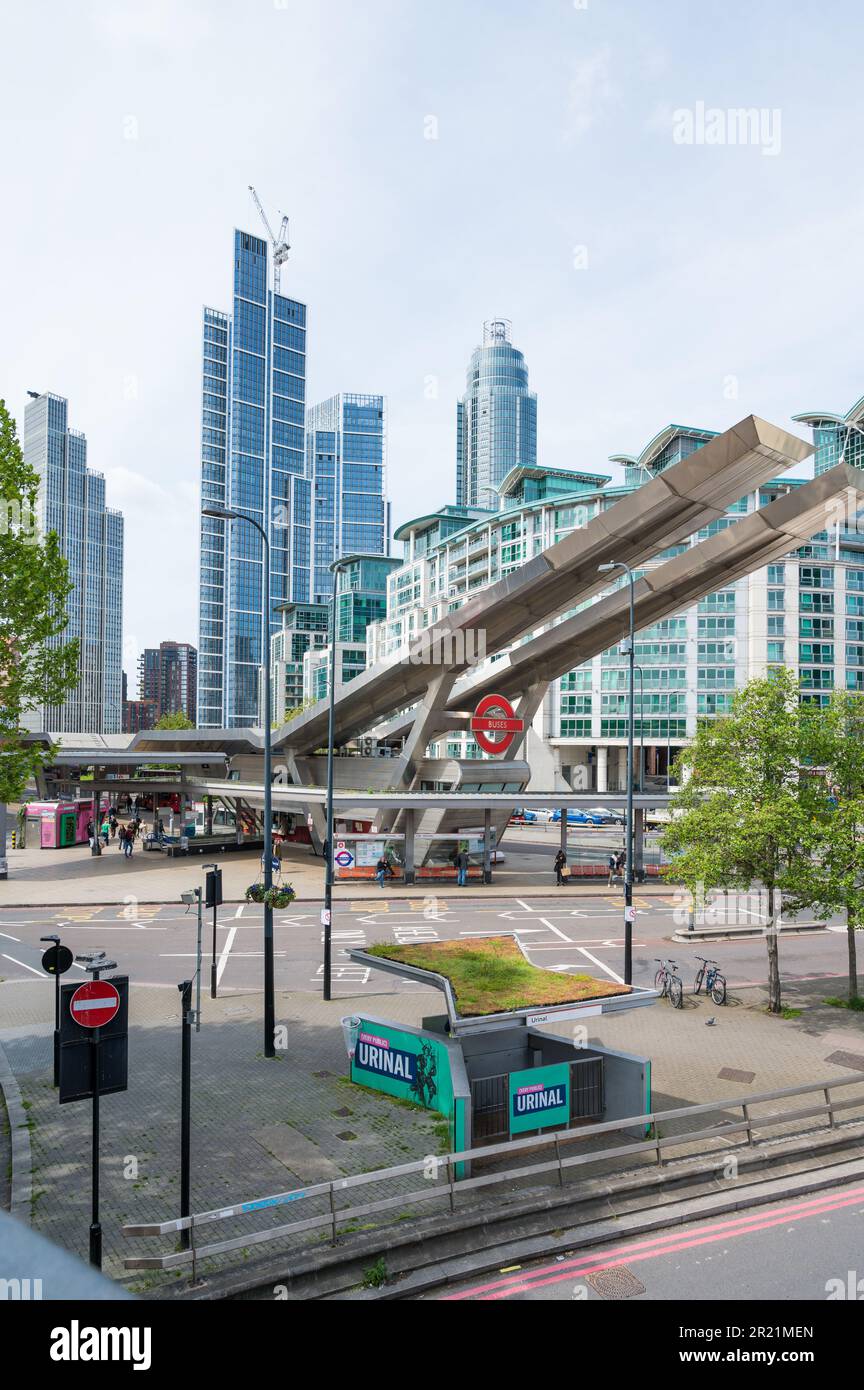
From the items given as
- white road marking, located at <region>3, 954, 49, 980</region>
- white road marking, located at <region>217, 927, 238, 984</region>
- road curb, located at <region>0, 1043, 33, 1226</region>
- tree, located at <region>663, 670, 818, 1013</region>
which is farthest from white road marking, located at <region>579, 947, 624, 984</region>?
white road marking, located at <region>3, 954, 49, 980</region>

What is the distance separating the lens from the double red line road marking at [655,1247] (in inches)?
381

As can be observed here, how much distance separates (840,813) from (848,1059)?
5197 millimetres

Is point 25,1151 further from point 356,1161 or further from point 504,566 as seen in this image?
point 504,566

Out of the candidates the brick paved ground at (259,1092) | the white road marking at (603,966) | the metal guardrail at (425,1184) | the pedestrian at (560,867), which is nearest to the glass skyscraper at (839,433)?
the pedestrian at (560,867)

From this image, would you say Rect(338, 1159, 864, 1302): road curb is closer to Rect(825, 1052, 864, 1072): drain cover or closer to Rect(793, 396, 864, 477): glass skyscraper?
Rect(825, 1052, 864, 1072): drain cover

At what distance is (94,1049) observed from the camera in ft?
32.8

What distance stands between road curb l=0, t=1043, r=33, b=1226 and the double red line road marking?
5.45m

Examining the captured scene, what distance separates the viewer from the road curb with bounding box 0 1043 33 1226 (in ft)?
36.4

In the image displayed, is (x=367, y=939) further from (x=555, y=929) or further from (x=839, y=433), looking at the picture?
(x=839, y=433)

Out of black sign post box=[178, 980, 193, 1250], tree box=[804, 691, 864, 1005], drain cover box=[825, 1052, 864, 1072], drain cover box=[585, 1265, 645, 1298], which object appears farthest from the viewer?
tree box=[804, 691, 864, 1005]

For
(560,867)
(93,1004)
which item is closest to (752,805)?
(93,1004)

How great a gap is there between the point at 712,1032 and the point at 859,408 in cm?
9420

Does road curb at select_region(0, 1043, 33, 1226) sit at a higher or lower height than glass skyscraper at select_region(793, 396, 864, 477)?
lower

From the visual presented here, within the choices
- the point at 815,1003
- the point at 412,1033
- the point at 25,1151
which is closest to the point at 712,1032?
the point at 815,1003
